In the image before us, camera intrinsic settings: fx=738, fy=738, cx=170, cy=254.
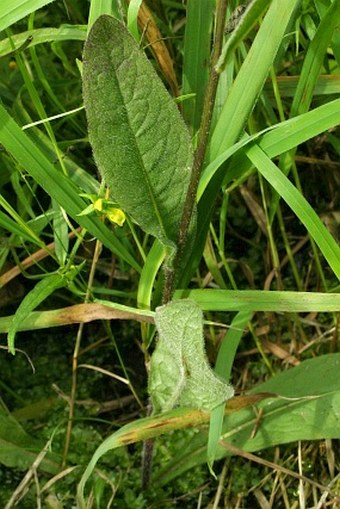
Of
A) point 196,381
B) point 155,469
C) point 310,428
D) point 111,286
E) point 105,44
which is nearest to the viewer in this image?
point 105,44

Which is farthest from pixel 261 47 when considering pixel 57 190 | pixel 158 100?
pixel 57 190

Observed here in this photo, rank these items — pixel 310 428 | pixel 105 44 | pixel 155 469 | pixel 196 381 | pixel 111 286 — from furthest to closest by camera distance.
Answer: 1. pixel 111 286
2. pixel 155 469
3. pixel 310 428
4. pixel 196 381
5. pixel 105 44

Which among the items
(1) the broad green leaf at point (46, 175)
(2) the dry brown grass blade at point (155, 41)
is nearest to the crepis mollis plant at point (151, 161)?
(1) the broad green leaf at point (46, 175)

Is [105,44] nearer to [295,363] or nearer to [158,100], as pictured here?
[158,100]

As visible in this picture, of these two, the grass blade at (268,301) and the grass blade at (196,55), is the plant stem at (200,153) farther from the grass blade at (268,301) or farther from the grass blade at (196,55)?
the grass blade at (196,55)

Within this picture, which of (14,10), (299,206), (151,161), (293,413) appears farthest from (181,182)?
(293,413)

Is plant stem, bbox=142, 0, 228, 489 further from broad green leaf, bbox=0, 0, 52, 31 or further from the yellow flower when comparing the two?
broad green leaf, bbox=0, 0, 52, 31

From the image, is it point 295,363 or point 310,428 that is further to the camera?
point 295,363

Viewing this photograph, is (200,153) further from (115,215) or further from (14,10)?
(14,10)
